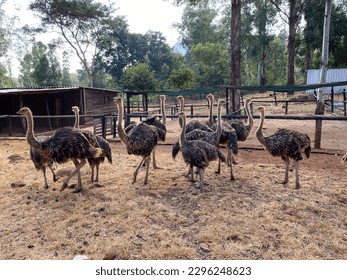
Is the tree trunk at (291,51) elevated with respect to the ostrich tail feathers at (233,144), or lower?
elevated

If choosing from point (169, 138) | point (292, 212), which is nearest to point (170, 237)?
point (292, 212)

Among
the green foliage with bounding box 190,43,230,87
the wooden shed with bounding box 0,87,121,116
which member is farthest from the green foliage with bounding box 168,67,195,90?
the green foliage with bounding box 190,43,230,87

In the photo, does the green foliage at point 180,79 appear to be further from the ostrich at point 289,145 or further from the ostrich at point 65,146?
the ostrich at point 65,146

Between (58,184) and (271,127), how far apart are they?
871 cm

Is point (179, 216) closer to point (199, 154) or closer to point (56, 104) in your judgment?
point (199, 154)

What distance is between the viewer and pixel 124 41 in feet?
137

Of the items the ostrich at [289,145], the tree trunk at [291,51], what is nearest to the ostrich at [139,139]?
the ostrich at [289,145]

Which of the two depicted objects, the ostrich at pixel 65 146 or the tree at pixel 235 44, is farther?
the tree at pixel 235 44

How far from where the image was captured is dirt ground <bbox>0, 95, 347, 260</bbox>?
3.47m

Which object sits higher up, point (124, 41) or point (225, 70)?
point (124, 41)

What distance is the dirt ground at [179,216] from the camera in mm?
3473

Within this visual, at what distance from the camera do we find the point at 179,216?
169 inches

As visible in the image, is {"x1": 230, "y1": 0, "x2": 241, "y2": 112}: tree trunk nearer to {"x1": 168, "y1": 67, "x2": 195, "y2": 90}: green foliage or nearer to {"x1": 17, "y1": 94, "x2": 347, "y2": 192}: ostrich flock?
{"x1": 17, "y1": 94, "x2": 347, "y2": 192}: ostrich flock

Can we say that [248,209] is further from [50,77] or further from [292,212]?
[50,77]
